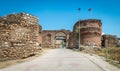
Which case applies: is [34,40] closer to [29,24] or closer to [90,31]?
[29,24]

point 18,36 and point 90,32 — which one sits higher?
point 90,32

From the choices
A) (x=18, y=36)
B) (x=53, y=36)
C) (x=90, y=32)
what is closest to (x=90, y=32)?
(x=90, y=32)

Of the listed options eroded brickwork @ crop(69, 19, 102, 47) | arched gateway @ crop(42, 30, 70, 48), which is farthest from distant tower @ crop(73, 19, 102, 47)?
arched gateway @ crop(42, 30, 70, 48)

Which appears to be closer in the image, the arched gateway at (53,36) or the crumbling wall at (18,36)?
the crumbling wall at (18,36)

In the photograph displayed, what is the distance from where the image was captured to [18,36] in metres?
15.9

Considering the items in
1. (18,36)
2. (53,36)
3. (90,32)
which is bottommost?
(18,36)

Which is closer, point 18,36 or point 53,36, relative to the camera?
point 18,36

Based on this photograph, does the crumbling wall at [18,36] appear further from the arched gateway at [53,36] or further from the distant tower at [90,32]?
the arched gateway at [53,36]

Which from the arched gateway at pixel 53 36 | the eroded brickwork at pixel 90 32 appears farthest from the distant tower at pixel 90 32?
the arched gateway at pixel 53 36

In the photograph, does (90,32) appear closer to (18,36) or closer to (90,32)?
(90,32)

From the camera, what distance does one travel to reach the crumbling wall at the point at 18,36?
14973 millimetres

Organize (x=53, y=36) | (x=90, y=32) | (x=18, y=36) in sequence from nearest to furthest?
(x=18, y=36), (x=90, y=32), (x=53, y=36)

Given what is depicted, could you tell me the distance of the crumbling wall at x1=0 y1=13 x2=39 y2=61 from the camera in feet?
49.1

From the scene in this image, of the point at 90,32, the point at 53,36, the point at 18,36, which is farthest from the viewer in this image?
the point at 53,36
